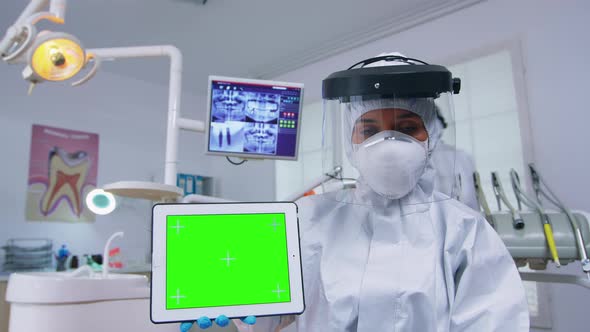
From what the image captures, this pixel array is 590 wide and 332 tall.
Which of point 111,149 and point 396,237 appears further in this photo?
point 111,149

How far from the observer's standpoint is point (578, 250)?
1.50m

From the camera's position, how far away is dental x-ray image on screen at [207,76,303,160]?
150cm

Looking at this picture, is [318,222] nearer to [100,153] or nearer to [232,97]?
[232,97]

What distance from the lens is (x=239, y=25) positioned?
3.04 meters

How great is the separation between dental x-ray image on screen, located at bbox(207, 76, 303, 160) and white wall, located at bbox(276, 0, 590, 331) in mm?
1679

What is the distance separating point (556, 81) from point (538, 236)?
4.26ft

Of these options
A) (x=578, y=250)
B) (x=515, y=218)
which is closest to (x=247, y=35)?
(x=515, y=218)

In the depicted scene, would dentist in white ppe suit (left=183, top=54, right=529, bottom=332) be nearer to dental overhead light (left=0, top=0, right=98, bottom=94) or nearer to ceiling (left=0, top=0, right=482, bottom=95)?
dental overhead light (left=0, top=0, right=98, bottom=94)

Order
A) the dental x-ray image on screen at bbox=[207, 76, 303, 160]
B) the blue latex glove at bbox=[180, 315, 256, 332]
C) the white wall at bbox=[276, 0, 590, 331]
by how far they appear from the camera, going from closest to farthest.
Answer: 1. the blue latex glove at bbox=[180, 315, 256, 332]
2. the dental x-ray image on screen at bbox=[207, 76, 303, 160]
3. the white wall at bbox=[276, 0, 590, 331]

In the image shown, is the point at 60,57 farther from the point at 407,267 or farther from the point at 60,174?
the point at 60,174

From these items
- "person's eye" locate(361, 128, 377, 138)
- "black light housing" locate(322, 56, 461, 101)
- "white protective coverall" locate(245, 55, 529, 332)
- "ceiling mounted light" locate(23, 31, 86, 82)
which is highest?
"ceiling mounted light" locate(23, 31, 86, 82)

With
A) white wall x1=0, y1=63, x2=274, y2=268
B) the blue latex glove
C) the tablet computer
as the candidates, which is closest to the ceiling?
white wall x1=0, y1=63, x2=274, y2=268

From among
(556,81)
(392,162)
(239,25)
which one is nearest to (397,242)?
(392,162)

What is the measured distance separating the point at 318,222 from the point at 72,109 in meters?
2.97
